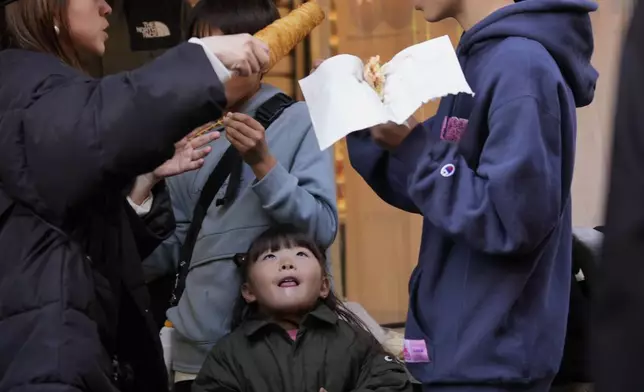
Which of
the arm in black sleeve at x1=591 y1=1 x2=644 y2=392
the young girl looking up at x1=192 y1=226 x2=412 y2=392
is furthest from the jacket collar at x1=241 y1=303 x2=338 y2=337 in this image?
the arm in black sleeve at x1=591 y1=1 x2=644 y2=392

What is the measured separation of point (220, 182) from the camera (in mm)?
1885

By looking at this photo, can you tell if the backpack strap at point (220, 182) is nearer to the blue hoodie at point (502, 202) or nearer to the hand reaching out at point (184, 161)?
the hand reaching out at point (184, 161)

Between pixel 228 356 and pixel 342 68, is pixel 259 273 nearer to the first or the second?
pixel 228 356

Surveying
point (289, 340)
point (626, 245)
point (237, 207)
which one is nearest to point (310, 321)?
point (289, 340)

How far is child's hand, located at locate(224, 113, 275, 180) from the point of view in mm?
1745

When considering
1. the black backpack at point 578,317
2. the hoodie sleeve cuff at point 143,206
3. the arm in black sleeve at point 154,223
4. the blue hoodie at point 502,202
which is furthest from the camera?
the black backpack at point 578,317

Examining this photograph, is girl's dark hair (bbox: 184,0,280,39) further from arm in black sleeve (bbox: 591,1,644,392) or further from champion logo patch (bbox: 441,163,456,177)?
arm in black sleeve (bbox: 591,1,644,392)

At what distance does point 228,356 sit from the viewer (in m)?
1.85

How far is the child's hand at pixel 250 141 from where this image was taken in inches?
68.7

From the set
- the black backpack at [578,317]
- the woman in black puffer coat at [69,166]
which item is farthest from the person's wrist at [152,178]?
the black backpack at [578,317]

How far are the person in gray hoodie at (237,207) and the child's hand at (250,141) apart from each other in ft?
0.04

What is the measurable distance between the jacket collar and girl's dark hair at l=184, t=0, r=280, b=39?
2.14 feet

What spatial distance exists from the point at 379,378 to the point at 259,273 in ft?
1.18

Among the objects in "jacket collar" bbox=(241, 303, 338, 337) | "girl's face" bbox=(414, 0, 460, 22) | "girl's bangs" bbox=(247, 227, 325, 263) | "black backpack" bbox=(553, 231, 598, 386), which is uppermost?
"girl's face" bbox=(414, 0, 460, 22)
